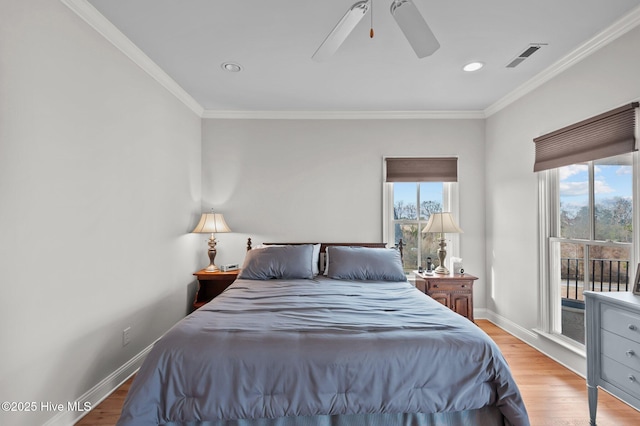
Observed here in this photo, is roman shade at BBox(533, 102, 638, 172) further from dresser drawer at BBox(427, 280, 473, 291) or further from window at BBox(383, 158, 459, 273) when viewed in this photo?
dresser drawer at BBox(427, 280, 473, 291)

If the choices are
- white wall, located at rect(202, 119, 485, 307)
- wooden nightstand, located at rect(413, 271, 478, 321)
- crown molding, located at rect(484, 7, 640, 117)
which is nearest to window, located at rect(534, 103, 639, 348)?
crown molding, located at rect(484, 7, 640, 117)

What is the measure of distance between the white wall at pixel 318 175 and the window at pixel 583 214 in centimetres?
104

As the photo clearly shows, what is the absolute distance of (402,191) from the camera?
4.19m

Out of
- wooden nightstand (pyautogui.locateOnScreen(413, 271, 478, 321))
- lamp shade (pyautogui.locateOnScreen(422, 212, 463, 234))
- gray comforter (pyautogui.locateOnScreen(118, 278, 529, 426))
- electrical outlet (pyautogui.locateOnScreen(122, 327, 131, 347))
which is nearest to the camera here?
gray comforter (pyautogui.locateOnScreen(118, 278, 529, 426))

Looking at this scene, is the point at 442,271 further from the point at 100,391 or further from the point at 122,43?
the point at 122,43

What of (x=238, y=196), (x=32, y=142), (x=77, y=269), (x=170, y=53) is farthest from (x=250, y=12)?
(x=238, y=196)

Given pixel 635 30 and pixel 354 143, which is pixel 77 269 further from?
pixel 635 30

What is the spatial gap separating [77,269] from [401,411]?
2.15 metres

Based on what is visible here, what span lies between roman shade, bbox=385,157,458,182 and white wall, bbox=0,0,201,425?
2744 mm

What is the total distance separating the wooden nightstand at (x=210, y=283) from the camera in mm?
3590

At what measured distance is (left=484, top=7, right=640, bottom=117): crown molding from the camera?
2184mm

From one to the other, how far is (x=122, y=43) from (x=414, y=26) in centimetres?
220

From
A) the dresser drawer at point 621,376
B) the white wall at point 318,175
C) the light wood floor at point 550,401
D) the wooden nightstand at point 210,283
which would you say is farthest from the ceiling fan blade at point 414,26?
the wooden nightstand at point 210,283

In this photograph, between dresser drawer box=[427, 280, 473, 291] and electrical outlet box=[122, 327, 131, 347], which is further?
dresser drawer box=[427, 280, 473, 291]
